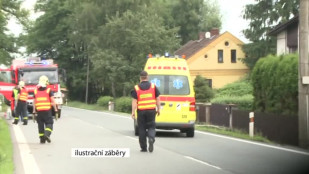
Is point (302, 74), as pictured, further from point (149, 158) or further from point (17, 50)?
point (17, 50)

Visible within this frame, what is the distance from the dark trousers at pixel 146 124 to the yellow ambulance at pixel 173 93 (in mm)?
5033

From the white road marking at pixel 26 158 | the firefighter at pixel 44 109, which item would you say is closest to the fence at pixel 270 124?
the firefighter at pixel 44 109

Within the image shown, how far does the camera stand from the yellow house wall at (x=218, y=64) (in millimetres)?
65188

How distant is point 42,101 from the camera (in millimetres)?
15547

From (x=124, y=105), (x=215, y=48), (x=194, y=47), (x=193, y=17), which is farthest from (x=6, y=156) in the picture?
(x=193, y=17)

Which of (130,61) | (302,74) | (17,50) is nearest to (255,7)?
(130,61)

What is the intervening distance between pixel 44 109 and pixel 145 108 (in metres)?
3.29

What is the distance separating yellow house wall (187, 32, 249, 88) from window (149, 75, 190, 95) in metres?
45.4

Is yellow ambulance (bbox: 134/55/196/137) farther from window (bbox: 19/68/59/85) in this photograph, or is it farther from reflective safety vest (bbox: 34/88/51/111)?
window (bbox: 19/68/59/85)

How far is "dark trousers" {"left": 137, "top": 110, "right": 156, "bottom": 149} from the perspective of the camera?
13.5 m

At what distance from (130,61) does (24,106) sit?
30.8 metres

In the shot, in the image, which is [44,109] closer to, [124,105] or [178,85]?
→ [178,85]

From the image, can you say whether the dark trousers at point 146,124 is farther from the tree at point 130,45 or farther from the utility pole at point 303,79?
the tree at point 130,45

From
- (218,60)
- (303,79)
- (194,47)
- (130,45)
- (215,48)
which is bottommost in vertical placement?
(303,79)
